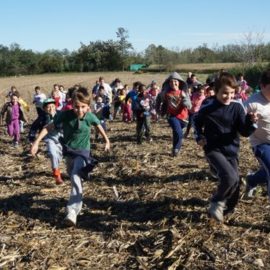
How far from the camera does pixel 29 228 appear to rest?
6.11 metres

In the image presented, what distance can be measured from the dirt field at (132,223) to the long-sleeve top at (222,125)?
887 mm

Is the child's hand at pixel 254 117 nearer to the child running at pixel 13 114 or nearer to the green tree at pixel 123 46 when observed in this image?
the child running at pixel 13 114

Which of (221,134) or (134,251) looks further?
(221,134)

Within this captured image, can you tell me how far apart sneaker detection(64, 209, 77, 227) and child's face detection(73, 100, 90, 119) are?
1.26 meters

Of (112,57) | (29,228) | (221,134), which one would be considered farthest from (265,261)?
(112,57)

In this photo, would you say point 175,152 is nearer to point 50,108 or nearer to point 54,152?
point 50,108

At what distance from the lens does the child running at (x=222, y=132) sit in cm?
560

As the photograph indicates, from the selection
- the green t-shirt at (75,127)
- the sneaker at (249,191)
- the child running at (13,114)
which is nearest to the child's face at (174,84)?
the sneaker at (249,191)

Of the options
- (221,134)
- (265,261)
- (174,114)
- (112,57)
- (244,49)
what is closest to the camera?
(265,261)

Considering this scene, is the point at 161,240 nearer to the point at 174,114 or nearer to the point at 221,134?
the point at 221,134

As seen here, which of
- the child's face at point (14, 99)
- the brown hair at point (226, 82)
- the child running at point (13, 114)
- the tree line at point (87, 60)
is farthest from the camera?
the tree line at point (87, 60)

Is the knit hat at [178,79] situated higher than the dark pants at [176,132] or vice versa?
the knit hat at [178,79]

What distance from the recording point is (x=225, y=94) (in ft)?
18.5

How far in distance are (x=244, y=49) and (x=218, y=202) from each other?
53079 millimetres
